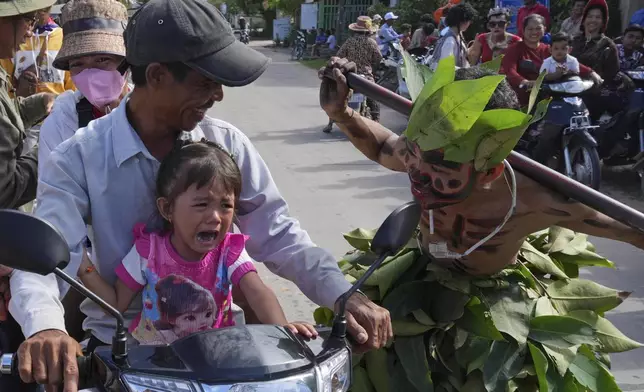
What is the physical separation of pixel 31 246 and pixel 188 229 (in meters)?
0.52

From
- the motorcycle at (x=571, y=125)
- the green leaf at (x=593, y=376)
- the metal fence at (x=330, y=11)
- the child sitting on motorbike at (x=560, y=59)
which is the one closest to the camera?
the green leaf at (x=593, y=376)

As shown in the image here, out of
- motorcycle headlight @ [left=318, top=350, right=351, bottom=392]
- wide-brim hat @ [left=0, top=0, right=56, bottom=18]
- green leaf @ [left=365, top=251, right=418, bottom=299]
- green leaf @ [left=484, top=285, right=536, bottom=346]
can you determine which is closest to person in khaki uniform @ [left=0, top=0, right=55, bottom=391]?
wide-brim hat @ [left=0, top=0, right=56, bottom=18]

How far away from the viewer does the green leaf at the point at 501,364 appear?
273 centimetres

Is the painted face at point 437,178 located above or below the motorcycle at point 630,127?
above

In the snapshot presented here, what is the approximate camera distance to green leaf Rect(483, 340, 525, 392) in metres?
2.73

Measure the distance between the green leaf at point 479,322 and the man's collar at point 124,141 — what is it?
1186 mm

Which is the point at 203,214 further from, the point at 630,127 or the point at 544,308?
the point at 630,127

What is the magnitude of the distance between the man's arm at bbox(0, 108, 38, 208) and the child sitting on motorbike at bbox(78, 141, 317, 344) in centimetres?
78

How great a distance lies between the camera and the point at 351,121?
357cm

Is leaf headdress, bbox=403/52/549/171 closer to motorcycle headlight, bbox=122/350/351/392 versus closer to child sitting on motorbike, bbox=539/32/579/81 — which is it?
motorcycle headlight, bbox=122/350/351/392

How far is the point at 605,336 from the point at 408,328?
0.77 m

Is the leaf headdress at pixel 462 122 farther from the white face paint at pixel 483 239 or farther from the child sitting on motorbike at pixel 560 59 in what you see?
the child sitting on motorbike at pixel 560 59

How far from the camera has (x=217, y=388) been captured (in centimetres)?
167

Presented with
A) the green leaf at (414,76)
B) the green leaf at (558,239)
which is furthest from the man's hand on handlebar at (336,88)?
the green leaf at (558,239)
